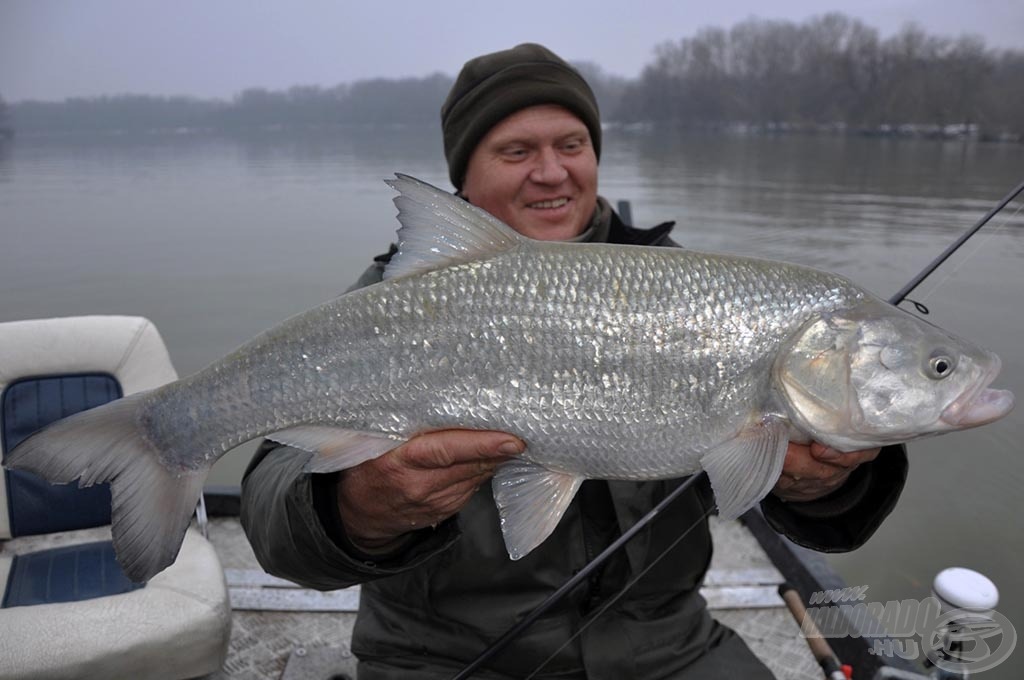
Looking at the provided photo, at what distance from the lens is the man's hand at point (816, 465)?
176cm

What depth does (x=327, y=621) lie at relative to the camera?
3180 mm

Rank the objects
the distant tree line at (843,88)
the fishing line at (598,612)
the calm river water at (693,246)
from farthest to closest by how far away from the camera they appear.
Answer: the distant tree line at (843,88) → the calm river water at (693,246) → the fishing line at (598,612)

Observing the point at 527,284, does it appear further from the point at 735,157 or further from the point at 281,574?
the point at 735,157

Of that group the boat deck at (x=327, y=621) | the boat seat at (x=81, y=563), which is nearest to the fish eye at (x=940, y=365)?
the boat deck at (x=327, y=621)

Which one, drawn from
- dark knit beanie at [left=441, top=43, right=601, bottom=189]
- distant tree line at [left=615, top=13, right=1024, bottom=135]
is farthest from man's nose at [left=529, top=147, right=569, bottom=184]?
distant tree line at [left=615, top=13, right=1024, bottom=135]

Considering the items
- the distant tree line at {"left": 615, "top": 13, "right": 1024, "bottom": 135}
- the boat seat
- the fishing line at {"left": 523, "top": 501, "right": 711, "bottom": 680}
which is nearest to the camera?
the fishing line at {"left": 523, "top": 501, "right": 711, "bottom": 680}

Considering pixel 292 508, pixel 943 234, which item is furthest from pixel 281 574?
pixel 943 234

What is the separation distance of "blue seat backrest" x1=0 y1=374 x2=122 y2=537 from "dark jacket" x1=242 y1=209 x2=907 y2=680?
1193 millimetres

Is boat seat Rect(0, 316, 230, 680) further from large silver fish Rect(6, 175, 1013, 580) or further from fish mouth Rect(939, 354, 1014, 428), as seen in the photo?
fish mouth Rect(939, 354, 1014, 428)

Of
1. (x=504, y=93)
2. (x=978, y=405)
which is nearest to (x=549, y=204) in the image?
(x=504, y=93)

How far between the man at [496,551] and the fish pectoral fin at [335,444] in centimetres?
4

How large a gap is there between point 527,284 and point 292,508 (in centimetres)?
81

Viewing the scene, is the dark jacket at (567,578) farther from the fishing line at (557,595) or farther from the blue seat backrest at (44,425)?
the blue seat backrest at (44,425)

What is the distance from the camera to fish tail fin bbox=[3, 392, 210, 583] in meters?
1.65
